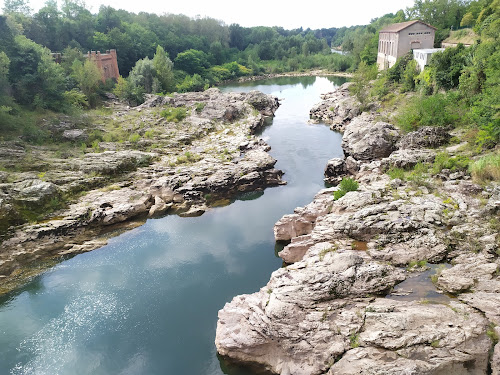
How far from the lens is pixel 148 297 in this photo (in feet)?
56.7

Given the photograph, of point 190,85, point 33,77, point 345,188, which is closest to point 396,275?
point 345,188

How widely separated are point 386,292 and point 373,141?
18834 millimetres

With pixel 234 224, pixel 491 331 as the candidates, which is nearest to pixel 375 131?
pixel 234 224

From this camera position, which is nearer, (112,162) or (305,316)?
(305,316)

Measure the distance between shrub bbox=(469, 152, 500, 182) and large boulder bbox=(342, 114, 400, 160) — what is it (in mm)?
10096

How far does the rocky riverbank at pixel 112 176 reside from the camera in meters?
21.4

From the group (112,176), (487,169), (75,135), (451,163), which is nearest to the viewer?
(487,169)

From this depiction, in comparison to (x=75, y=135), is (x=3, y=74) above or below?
above

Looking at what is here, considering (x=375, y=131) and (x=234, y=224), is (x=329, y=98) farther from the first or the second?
(x=234, y=224)

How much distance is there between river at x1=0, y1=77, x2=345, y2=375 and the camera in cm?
1418

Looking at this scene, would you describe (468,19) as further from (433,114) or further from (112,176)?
(112,176)

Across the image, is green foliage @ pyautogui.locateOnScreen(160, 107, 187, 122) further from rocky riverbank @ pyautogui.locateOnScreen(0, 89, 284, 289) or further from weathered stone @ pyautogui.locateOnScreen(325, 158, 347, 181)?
weathered stone @ pyautogui.locateOnScreen(325, 158, 347, 181)

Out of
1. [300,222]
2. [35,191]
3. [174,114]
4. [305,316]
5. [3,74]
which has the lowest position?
[305,316]

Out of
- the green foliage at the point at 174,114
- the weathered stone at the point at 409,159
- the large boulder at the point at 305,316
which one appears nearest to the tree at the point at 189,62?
the green foliage at the point at 174,114
